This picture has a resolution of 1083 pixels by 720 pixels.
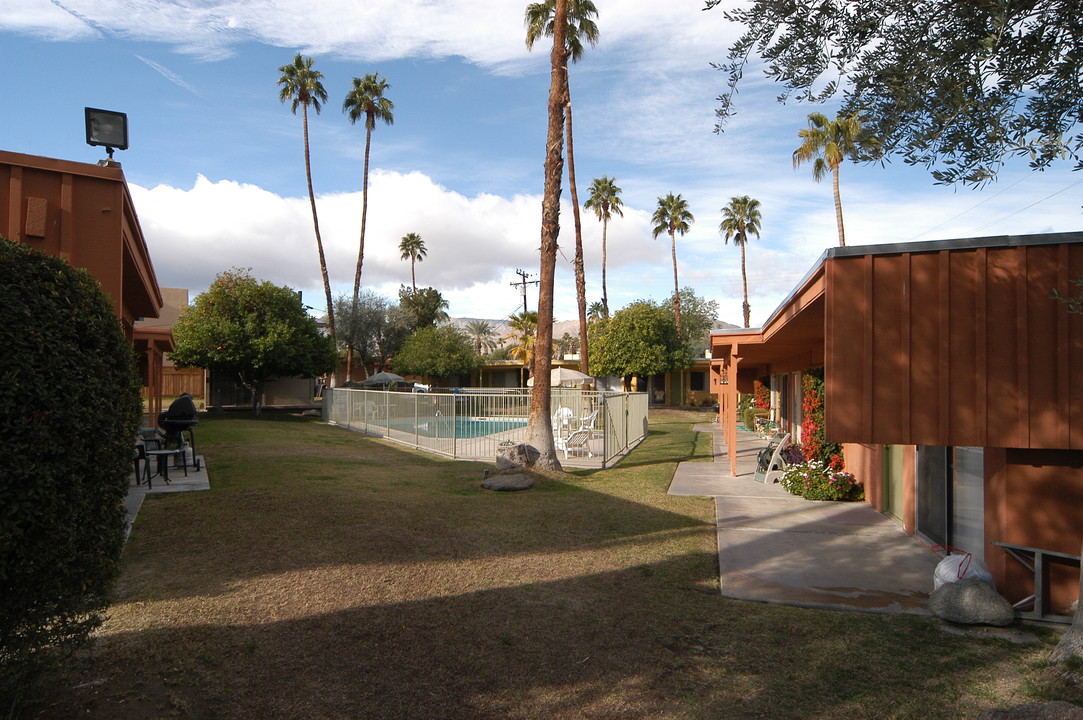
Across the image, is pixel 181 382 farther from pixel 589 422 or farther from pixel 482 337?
pixel 482 337

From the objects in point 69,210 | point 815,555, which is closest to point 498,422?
point 815,555

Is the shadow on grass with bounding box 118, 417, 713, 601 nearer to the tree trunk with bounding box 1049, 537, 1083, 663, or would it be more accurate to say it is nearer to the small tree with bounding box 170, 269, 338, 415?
the tree trunk with bounding box 1049, 537, 1083, 663

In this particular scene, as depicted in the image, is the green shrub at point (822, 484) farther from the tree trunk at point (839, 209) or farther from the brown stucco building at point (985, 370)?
the tree trunk at point (839, 209)

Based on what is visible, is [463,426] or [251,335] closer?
[463,426]

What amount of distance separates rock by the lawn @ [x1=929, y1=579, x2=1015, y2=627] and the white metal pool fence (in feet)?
29.5

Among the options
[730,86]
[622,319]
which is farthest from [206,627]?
[622,319]

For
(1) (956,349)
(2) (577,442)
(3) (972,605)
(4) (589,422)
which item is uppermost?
(1) (956,349)

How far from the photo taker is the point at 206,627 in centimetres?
475

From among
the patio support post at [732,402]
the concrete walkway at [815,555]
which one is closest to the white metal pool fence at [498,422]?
the patio support post at [732,402]

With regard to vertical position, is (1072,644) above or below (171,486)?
below

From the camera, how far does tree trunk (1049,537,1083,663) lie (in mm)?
4332

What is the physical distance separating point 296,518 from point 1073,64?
8120 mm

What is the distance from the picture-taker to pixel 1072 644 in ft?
14.4

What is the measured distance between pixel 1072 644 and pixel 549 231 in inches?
416
